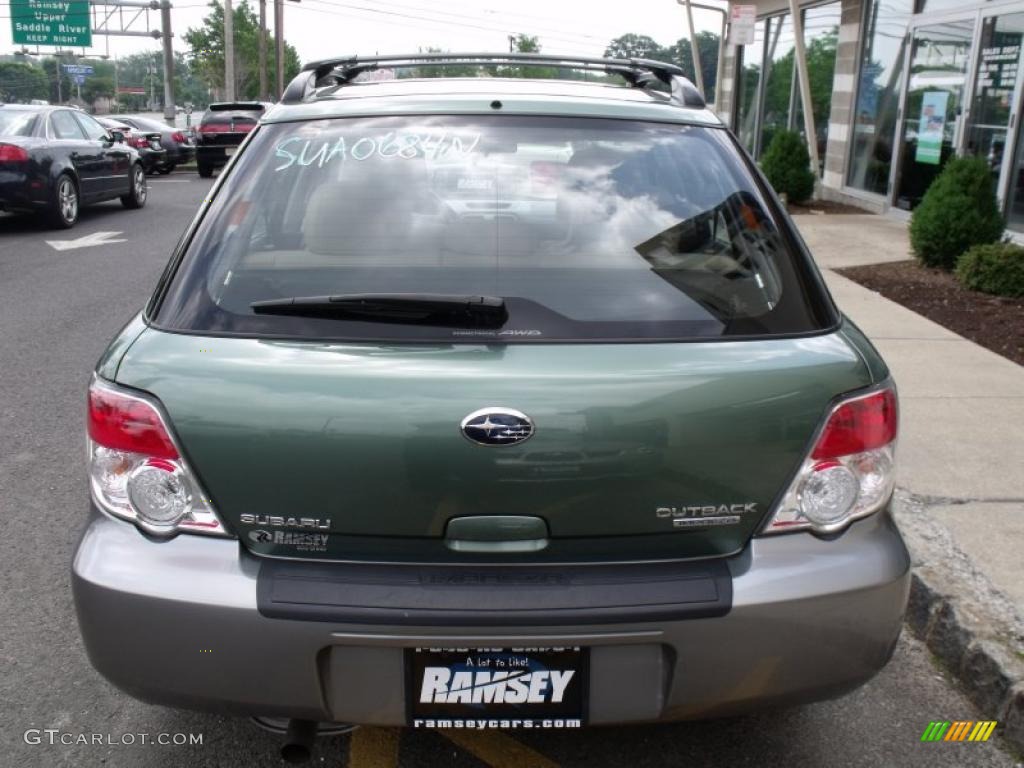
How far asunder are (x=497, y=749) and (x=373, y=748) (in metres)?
0.34

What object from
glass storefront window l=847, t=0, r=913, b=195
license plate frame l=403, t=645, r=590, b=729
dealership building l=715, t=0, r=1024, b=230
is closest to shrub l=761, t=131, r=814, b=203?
dealership building l=715, t=0, r=1024, b=230

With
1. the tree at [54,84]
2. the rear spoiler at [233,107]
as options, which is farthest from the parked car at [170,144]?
the tree at [54,84]

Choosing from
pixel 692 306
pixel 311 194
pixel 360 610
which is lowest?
pixel 360 610

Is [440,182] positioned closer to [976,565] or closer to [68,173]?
[976,565]

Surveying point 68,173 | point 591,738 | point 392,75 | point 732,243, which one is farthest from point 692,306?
point 68,173

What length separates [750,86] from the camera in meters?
22.6

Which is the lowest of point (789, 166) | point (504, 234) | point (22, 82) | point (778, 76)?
point (789, 166)

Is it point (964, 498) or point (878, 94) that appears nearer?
point (964, 498)

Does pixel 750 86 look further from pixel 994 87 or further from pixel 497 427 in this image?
pixel 497 427

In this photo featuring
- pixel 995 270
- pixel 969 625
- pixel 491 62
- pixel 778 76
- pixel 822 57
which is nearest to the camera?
pixel 969 625

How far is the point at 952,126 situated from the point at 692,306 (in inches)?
458

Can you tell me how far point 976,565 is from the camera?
357 cm

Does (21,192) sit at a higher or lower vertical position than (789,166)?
lower

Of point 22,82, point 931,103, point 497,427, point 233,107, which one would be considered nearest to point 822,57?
point 931,103
